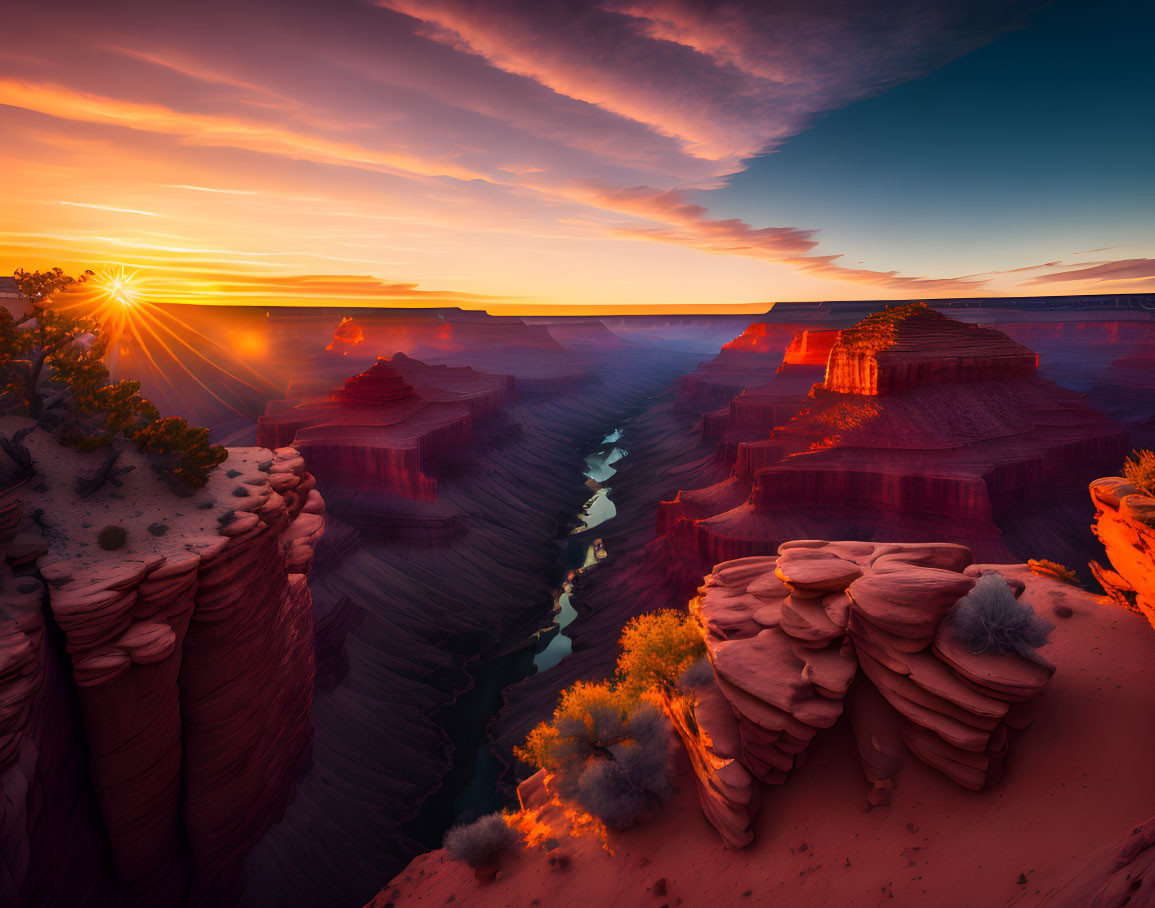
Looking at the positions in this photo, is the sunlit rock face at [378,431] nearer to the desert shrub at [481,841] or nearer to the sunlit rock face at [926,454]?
the sunlit rock face at [926,454]

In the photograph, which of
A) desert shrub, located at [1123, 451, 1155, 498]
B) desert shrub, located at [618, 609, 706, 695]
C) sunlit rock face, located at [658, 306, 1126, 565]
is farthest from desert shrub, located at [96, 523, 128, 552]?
sunlit rock face, located at [658, 306, 1126, 565]

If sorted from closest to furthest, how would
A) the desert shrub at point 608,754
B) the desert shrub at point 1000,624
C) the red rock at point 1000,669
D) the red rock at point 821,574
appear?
1. the red rock at point 1000,669
2. the desert shrub at point 1000,624
3. the red rock at point 821,574
4. the desert shrub at point 608,754

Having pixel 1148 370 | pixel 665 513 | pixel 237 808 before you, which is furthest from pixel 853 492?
pixel 1148 370

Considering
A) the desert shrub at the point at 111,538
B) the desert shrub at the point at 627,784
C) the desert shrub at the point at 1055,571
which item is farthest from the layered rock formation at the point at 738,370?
the desert shrub at the point at 111,538

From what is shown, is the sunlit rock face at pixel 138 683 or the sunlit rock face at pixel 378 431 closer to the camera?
the sunlit rock face at pixel 138 683

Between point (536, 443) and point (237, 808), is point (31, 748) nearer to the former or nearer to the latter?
point (237, 808)

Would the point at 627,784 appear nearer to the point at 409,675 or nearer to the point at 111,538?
the point at 111,538

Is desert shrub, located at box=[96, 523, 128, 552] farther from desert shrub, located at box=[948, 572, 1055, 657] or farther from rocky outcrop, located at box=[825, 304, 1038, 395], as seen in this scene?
rocky outcrop, located at box=[825, 304, 1038, 395]

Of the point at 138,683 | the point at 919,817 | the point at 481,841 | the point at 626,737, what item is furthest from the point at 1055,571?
the point at 138,683
